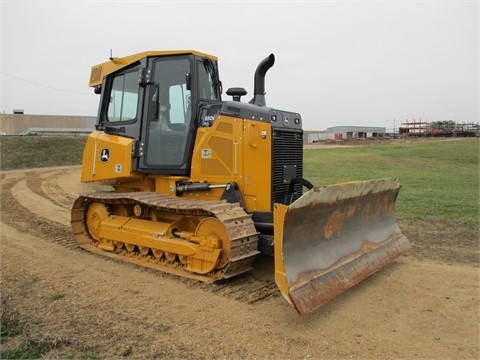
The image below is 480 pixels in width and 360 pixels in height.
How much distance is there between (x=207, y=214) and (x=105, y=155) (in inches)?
106

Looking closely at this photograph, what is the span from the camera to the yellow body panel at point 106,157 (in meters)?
7.21

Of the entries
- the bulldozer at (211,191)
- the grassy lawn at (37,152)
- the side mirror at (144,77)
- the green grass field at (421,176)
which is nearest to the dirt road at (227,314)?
the bulldozer at (211,191)

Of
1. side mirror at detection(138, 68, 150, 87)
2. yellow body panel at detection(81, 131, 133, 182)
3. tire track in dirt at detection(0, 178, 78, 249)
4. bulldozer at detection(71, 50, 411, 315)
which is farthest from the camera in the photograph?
tire track in dirt at detection(0, 178, 78, 249)

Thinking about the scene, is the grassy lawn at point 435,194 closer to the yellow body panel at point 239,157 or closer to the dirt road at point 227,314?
the dirt road at point 227,314

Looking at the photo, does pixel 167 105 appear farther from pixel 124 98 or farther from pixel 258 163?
pixel 258 163

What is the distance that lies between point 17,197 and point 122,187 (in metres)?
7.25

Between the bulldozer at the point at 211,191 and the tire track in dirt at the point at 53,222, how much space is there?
0.22 meters

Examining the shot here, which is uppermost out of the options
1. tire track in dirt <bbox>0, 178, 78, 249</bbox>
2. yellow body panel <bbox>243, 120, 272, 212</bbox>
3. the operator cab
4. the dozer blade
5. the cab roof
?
the cab roof

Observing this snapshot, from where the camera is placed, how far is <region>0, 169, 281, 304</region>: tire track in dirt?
216 inches

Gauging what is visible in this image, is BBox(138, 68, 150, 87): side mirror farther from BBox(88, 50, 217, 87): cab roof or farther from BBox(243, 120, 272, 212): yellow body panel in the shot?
BBox(243, 120, 272, 212): yellow body panel

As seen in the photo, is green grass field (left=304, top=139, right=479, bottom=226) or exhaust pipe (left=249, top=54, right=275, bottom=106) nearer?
exhaust pipe (left=249, top=54, right=275, bottom=106)

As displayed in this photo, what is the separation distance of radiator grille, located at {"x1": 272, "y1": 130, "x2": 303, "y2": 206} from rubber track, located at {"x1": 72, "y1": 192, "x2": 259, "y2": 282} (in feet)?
2.30

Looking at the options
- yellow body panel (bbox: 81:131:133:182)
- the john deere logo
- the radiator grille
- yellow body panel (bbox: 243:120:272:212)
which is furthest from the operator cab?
the radiator grille

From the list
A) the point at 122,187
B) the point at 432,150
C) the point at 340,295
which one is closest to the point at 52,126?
the point at 432,150
